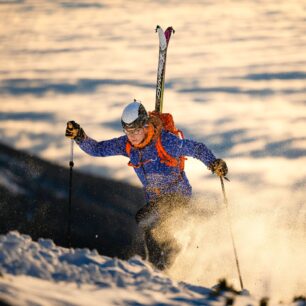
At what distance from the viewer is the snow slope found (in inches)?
187

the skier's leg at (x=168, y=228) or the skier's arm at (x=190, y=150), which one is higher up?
the skier's arm at (x=190, y=150)

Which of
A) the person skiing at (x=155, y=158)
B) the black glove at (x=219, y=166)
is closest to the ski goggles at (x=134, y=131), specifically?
the person skiing at (x=155, y=158)

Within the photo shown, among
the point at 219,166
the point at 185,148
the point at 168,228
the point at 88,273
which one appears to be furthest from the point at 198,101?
the point at 88,273

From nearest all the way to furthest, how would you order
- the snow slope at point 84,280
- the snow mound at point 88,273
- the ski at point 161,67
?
the snow slope at point 84,280 → the snow mound at point 88,273 → the ski at point 161,67

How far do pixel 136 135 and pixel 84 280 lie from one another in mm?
1842

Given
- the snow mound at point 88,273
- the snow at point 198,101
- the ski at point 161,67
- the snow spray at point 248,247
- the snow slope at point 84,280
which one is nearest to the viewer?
the snow slope at point 84,280

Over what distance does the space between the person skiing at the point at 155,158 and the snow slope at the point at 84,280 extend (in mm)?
1103

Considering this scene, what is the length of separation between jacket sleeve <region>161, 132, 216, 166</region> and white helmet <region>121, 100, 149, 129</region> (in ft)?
1.25

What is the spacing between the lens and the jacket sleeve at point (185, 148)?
6.64 m

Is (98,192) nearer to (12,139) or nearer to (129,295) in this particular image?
(12,139)

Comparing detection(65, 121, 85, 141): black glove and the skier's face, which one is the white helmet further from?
detection(65, 121, 85, 141): black glove

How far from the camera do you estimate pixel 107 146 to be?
6922 millimetres

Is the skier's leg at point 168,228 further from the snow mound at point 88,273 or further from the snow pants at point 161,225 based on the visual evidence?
the snow mound at point 88,273

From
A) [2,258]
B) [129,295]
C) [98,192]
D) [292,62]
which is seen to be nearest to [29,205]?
[98,192]
